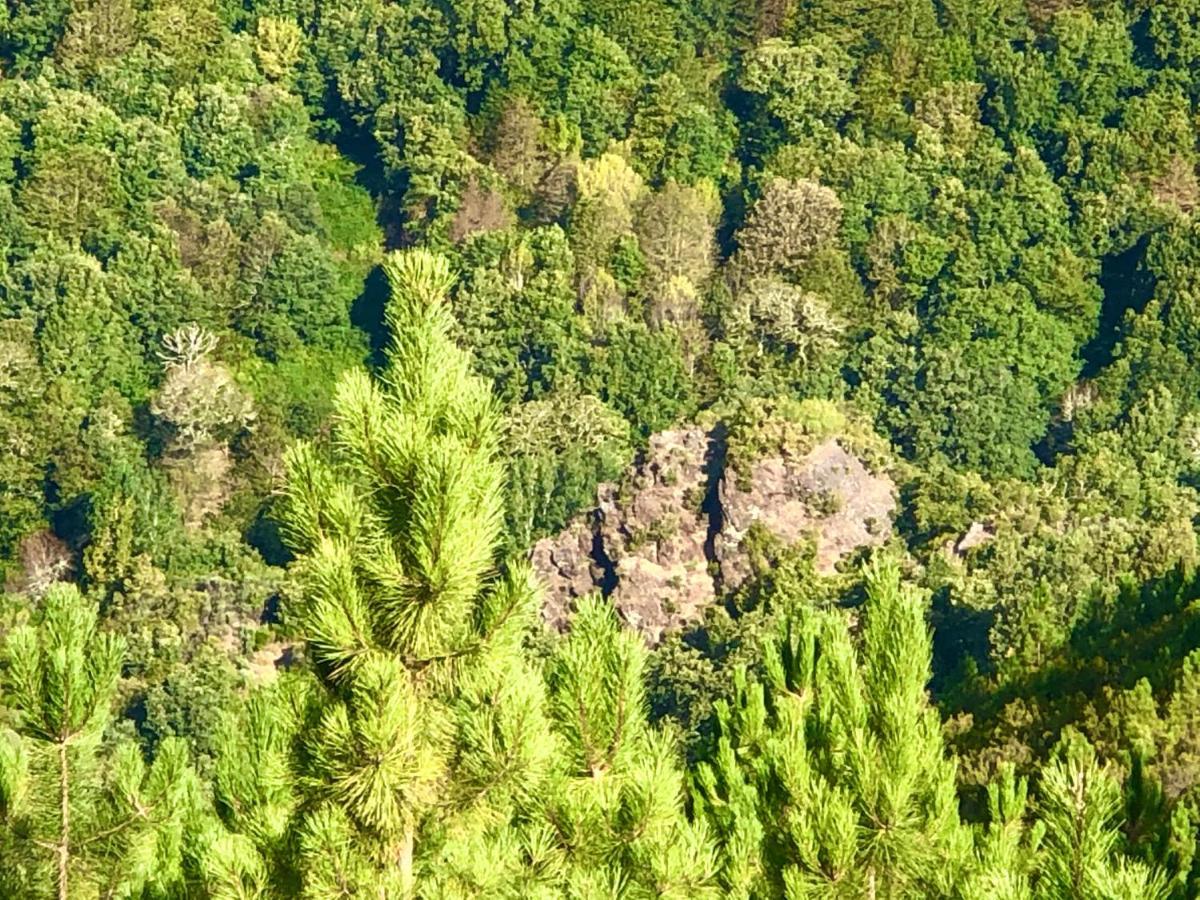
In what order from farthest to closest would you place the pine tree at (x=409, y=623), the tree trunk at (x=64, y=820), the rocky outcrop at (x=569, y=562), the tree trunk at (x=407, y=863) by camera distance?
the rocky outcrop at (x=569, y=562) < the tree trunk at (x=64, y=820) < the tree trunk at (x=407, y=863) < the pine tree at (x=409, y=623)

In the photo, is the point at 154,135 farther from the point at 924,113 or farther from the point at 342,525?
the point at 342,525

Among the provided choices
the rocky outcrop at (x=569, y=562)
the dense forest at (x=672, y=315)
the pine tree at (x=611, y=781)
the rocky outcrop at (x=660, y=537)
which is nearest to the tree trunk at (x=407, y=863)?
the pine tree at (x=611, y=781)

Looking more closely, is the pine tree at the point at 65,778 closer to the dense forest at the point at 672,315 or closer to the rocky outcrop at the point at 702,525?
the dense forest at the point at 672,315

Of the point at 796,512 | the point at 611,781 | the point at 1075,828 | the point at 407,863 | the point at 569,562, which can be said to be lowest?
the point at 569,562

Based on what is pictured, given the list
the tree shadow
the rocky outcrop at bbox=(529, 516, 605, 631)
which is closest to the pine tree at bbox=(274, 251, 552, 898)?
the rocky outcrop at bbox=(529, 516, 605, 631)

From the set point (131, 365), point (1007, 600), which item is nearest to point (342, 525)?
point (1007, 600)

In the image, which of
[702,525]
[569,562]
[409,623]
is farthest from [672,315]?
[409,623]

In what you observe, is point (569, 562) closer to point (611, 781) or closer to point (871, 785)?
point (871, 785)
